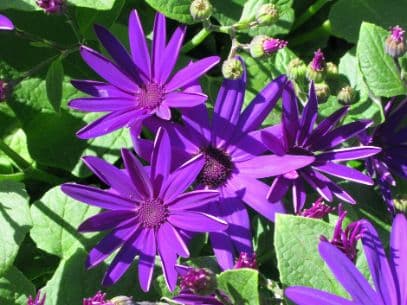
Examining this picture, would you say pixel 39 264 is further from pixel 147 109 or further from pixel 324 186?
pixel 324 186

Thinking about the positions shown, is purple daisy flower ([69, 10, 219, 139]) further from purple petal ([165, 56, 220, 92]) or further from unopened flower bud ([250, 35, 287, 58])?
unopened flower bud ([250, 35, 287, 58])

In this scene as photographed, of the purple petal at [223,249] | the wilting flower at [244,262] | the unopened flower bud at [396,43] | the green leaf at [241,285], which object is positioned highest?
the unopened flower bud at [396,43]

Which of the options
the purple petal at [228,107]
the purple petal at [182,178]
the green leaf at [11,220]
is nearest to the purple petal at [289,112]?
the purple petal at [228,107]

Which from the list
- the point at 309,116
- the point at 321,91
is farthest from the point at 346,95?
the point at 309,116

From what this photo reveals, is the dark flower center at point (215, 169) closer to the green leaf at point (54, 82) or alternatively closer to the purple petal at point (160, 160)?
the purple petal at point (160, 160)

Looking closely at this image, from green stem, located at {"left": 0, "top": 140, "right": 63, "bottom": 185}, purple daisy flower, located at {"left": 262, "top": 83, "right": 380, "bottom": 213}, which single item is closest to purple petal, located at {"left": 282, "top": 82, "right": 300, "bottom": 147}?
purple daisy flower, located at {"left": 262, "top": 83, "right": 380, "bottom": 213}

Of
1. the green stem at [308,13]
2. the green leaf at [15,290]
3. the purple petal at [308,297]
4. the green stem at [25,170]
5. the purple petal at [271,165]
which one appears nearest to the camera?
the purple petal at [308,297]

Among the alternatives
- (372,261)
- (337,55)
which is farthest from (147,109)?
(337,55)

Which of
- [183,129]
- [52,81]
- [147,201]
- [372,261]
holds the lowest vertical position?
[372,261]
